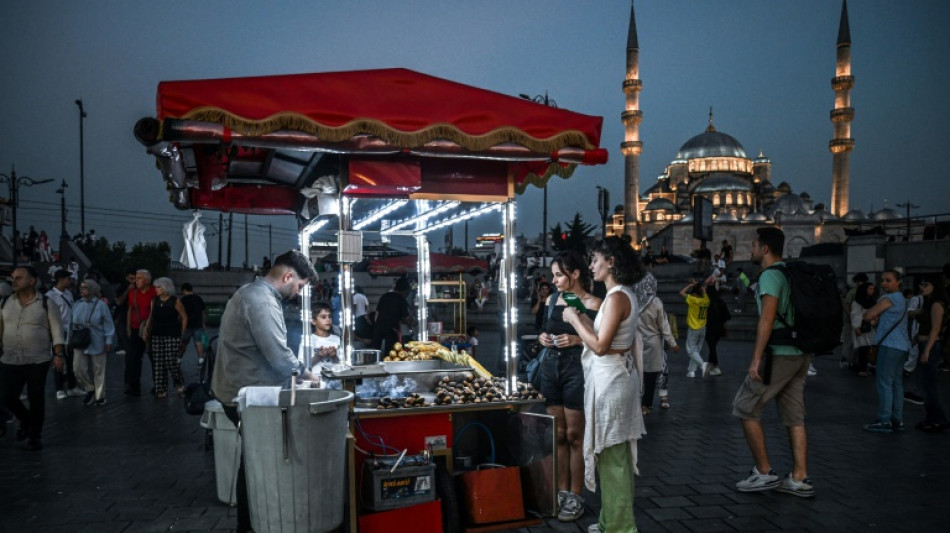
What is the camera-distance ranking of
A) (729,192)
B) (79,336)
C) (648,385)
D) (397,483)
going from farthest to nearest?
(729,192), (79,336), (648,385), (397,483)

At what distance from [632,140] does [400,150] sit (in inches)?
2264

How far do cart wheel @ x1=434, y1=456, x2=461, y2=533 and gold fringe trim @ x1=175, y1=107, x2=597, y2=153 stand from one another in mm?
2341

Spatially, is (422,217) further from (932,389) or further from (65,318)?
(65,318)

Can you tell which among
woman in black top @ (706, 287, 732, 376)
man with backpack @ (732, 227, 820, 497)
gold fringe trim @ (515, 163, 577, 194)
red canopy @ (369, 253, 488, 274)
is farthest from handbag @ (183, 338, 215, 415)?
red canopy @ (369, 253, 488, 274)

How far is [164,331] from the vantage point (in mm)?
9484

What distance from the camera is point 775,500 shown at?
5023mm

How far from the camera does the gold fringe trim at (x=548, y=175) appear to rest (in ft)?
16.7

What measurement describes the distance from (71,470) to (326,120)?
4367 millimetres

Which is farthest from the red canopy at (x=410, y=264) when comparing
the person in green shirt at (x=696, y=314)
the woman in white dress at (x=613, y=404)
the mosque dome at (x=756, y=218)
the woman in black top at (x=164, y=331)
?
the mosque dome at (x=756, y=218)

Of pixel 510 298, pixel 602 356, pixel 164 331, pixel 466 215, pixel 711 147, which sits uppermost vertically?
pixel 711 147

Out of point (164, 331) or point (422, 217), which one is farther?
point (164, 331)

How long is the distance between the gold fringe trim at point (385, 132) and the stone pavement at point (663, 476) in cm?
285

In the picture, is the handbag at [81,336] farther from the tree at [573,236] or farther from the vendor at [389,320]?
the tree at [573,236]

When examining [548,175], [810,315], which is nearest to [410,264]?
[548,175]
